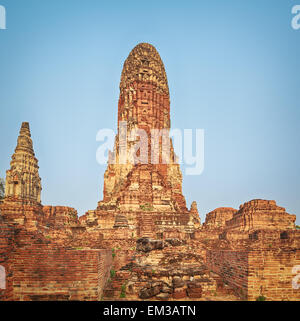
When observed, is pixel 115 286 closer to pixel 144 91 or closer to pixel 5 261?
pixel 5 261

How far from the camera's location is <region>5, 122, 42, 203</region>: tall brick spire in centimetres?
3581

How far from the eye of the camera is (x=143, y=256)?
1027 cm

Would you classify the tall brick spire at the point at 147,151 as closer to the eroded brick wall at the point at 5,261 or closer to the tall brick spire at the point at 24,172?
the eroded brick wall at the point at 5,261

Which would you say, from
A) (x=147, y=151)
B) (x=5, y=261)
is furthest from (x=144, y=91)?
(x=5, y=261)

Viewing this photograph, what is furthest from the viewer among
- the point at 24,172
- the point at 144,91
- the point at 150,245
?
the point at 24,172

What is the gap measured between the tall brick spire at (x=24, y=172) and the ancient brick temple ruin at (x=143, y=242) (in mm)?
207

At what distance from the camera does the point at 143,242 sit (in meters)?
11.1

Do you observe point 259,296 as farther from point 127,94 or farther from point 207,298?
point 127,94

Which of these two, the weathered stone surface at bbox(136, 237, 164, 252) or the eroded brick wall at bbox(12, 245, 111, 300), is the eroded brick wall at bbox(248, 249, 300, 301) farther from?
the eroded brick wall at bbox(12, 245, 111, 300)

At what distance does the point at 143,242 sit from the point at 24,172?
31227 mm

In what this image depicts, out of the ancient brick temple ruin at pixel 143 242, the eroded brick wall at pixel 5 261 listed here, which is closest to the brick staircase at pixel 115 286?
the ancient brick temple ruin at pixel 143 242

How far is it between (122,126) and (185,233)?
1162 centimetres

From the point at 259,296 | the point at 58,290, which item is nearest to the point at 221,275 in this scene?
the point at 259,296

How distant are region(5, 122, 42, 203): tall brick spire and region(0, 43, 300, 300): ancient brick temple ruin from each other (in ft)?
0.68
